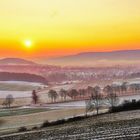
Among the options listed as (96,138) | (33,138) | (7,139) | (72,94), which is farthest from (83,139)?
(72,94)

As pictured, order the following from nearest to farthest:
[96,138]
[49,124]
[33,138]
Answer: [96,138] → [33,138] → [49,124]

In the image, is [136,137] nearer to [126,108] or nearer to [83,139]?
[83,139]

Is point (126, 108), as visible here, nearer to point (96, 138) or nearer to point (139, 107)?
point (139, 107)

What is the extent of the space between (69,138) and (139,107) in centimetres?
3759

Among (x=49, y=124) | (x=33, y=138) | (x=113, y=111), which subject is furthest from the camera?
(x=113, y=111)

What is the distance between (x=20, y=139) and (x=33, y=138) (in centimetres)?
153

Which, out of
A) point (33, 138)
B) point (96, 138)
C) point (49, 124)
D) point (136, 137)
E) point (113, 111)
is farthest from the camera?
point (113, 111)

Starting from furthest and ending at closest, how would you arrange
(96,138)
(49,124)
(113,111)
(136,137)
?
1. (113,111)
2. (49,124)
3. (96,138)
4. (136,137)

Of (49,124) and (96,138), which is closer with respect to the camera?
(96,138)

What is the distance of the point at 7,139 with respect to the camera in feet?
154

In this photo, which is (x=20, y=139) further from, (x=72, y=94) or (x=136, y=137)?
(x=72, y=94)

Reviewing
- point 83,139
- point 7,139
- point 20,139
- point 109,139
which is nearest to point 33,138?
point 20,139

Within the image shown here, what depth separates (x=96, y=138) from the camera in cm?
3703

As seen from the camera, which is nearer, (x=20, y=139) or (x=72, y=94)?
(x=20, y=139)
